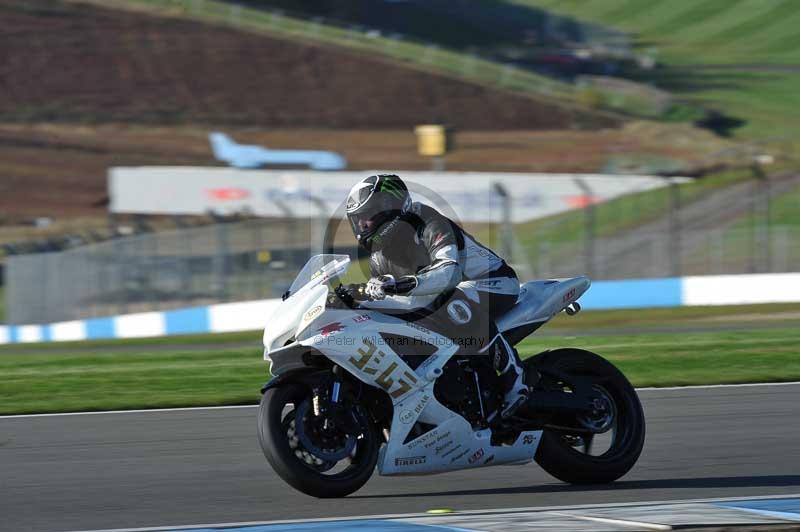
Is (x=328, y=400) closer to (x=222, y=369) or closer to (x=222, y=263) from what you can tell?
(x=222, y=369)

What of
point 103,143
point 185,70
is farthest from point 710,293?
point 185,70

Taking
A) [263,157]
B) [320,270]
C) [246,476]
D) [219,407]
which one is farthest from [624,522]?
[263,157]

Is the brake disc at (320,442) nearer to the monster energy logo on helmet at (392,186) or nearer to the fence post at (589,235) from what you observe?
the monster energy logo on helmet at (392,186)

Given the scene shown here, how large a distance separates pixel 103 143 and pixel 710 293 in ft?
101

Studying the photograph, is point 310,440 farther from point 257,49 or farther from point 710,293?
point 257,49

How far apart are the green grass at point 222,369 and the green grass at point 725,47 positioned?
35.5 metres

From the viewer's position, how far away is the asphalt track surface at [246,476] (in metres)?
6.40

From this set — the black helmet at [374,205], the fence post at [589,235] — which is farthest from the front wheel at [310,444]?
the fence post at [589,235]

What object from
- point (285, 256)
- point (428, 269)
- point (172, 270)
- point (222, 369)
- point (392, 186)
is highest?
point (285, 256)

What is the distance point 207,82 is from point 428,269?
47540mm

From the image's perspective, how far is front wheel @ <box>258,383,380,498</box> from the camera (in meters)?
6.27

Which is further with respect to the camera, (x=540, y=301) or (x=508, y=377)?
(x=540, y=301)

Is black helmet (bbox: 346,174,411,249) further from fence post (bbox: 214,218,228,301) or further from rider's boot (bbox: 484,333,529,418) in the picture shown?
fence post (bbox: 214,218,228,301)

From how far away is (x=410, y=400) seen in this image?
21.6ft
